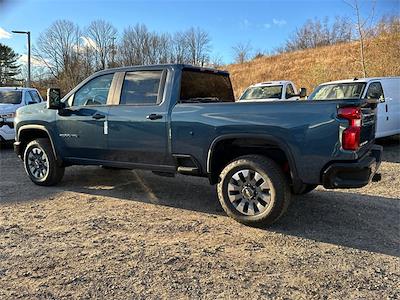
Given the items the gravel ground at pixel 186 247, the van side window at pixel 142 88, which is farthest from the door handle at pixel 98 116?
the gravel ground at pixel 186 247

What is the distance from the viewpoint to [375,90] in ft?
32.4

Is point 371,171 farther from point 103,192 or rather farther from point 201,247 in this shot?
point 103,192

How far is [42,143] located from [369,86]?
24.7 ft

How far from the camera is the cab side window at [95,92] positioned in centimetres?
593

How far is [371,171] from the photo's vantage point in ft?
14.5

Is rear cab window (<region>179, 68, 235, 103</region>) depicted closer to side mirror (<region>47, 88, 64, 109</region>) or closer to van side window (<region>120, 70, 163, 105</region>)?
van side window (<region>120, 70, 163, 105</region>)

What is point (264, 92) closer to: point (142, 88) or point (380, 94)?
point (380, 94)

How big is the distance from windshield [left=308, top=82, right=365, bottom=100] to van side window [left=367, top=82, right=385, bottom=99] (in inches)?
9.8

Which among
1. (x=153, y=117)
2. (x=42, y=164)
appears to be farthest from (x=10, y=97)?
(x=153, y=117)

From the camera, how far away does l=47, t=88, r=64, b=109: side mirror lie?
608cm

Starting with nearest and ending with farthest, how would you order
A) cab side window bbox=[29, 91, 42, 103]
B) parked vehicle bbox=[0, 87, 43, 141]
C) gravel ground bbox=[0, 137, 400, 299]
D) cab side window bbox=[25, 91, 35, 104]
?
gravel ground bbox=[0, 137, 400, 299], parked vehicle bbox=[0, 87, 43, 141], cab side window bbox=[25, 91, 35, 104], cab side window bbox=[29, 91, 42, 103]

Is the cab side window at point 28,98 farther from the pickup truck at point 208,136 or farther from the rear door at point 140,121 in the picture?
the rear door at point 140,121

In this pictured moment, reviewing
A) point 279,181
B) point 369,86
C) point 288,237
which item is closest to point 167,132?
point 279,181

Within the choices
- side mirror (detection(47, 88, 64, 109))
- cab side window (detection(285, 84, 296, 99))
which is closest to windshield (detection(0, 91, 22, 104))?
side mirror (detection(47, 88, 64, 109))
